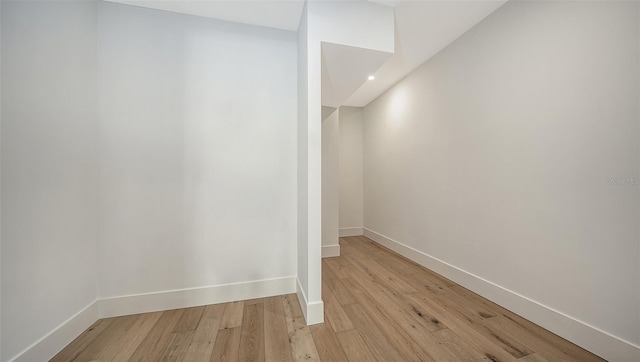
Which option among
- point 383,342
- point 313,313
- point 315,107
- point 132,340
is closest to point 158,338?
point 132,340

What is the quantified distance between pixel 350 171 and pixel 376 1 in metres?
2.67

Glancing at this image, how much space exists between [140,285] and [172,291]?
236 mm

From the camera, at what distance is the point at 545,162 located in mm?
1487

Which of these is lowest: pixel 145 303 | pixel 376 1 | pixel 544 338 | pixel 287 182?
pixel 544 338

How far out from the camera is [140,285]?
167 centimetres

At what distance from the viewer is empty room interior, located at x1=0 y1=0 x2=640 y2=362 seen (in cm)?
119

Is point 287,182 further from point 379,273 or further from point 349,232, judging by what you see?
point 349,232

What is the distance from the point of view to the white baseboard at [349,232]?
3.95 metres

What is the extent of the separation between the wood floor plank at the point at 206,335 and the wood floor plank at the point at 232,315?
0.03 m

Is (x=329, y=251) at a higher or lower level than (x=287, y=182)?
lower

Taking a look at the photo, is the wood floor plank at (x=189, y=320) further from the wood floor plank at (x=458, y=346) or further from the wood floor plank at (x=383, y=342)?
the wood floor plank at (x=458, y=346)

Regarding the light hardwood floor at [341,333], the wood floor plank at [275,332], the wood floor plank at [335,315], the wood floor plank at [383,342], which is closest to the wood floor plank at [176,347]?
the light hardwood floor at [341,333]

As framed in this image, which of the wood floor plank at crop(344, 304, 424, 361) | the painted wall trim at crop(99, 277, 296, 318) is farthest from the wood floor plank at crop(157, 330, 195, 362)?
the wood floor plank at crop(344, 304, 424, 361)

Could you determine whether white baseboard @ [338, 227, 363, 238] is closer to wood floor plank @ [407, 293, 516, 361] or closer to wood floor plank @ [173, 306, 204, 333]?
wood floor plank @ [407, 293, 516, 361]
